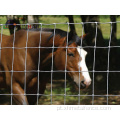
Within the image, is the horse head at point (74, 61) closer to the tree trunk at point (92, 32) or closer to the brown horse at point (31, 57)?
the brown horse at point (31, 57)

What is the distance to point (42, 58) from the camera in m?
2.94

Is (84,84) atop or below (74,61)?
below

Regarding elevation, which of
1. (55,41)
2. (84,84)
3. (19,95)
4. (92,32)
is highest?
(92,32)

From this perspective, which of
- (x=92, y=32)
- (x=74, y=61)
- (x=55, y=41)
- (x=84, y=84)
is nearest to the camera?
(x=84, y=84)

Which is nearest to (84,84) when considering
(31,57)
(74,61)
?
(74,61)

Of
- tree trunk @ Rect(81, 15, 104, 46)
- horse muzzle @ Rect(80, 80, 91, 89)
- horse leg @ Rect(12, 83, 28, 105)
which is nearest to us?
horse muzzle @ Rect(80, 80, 91, 89)

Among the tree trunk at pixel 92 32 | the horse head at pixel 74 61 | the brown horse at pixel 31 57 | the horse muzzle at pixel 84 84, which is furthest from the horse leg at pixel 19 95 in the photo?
the tree trunk at pixel 92 32

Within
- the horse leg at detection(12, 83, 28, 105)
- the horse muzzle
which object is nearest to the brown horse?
the horse leg at detection(12, 83, 28, 105)

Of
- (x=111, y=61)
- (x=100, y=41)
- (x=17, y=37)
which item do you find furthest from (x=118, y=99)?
(x=17, y=37)

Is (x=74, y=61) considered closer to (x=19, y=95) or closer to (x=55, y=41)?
(x=55, y=41)

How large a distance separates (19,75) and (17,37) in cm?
49

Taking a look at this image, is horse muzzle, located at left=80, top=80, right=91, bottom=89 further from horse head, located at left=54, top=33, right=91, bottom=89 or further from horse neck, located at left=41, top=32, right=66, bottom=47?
horse neck, located at left=41, top=32, right=66, bottom=47

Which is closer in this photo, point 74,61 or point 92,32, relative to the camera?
point 74,61
